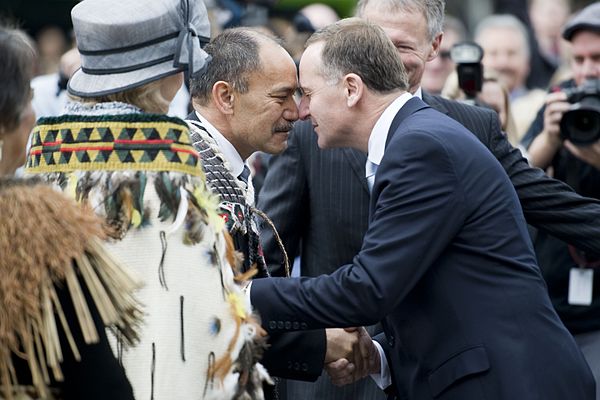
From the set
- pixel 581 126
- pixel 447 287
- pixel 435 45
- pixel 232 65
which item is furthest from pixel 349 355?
pixel 581 126

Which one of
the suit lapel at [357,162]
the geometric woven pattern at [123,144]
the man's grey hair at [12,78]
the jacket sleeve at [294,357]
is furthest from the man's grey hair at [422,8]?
the man's grey hair at [12,78]

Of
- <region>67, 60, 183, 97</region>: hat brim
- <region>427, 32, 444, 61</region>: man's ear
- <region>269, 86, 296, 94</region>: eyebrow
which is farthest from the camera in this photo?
<region>427, 32, 444, 61</region>: man's ear

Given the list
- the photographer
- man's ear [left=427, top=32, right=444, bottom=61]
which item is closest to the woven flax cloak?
man's ear [left=427, top=32, right=444, bottom=61]

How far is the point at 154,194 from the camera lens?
286 centimetres

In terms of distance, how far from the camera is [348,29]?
12.6 ft

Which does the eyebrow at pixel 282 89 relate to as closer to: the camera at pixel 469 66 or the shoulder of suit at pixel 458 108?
the shoulder of suit at pixel 458 108

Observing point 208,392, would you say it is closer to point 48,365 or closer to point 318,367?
point 48,365

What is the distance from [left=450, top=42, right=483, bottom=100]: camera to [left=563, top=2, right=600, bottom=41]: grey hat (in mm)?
640

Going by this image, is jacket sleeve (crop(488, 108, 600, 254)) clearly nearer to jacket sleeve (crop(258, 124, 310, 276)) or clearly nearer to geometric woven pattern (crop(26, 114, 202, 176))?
jacket sleeve (crop(258, 124, 310, 276))

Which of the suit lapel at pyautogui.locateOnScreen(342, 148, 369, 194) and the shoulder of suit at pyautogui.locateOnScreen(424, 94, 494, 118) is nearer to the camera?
the suit lapel at pyautogui.locateOnScreen(342, 148, 369, 194)

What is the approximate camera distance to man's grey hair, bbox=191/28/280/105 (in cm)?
389

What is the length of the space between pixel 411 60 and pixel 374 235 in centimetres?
124

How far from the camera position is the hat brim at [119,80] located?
298 cm

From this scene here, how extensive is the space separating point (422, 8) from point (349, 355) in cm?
152
